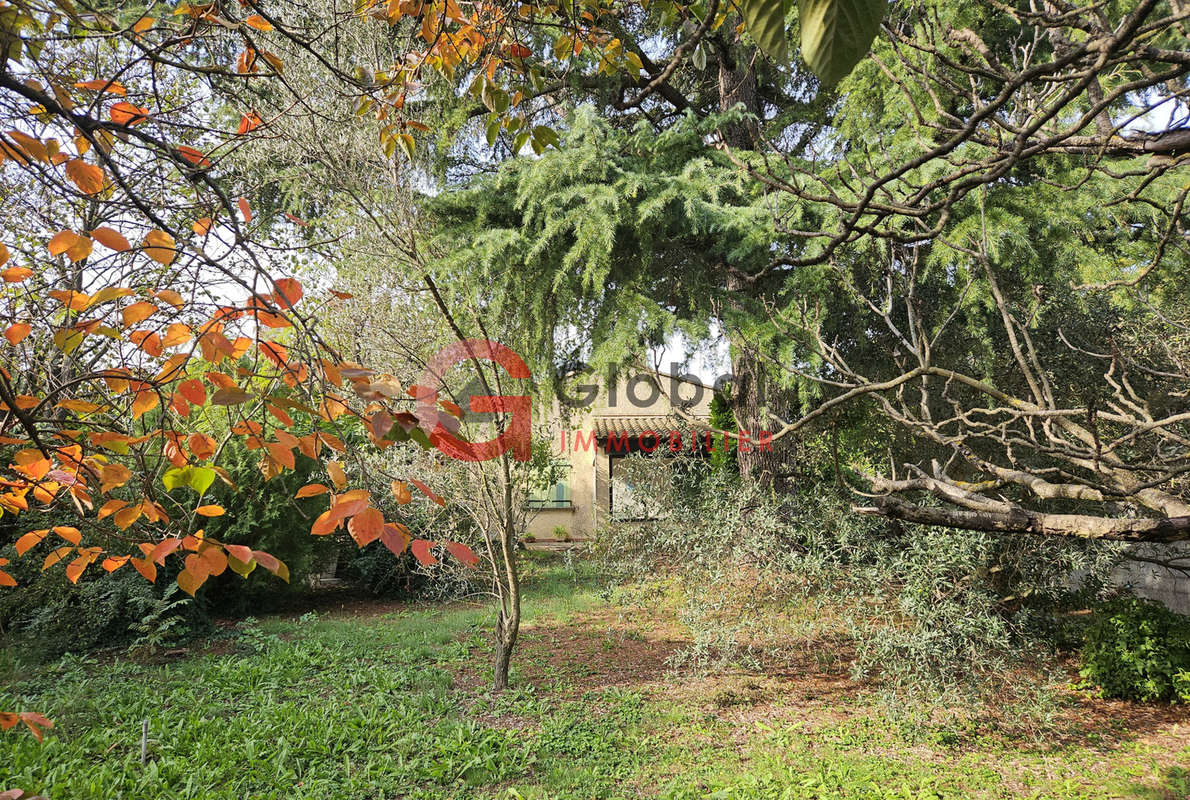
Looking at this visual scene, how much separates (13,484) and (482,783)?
10.1 feet

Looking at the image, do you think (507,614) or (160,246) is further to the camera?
(507,614)

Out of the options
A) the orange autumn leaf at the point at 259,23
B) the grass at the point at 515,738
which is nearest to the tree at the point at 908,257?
the grass at the point at 515,738

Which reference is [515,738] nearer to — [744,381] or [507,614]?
[507,614]

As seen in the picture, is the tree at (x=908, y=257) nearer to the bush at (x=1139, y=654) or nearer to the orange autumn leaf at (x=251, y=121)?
the bush at (x=1139, y=654)

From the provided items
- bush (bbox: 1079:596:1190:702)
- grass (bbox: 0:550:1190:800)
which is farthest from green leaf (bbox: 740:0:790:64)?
bush (bbox: 1079:596:1190:702)

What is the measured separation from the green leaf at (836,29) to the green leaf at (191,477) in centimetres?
112

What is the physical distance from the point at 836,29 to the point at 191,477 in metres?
1.20

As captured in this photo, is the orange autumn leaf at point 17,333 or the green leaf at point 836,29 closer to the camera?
the green leaf at point 836,29

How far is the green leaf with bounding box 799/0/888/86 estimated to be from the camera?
1.56 ft

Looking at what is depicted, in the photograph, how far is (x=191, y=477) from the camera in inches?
45.1

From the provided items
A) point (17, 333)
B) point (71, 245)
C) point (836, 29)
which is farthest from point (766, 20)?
point (17, 333)

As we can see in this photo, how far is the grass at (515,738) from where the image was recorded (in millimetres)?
3611

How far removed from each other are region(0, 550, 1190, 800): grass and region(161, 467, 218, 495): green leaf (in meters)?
3.07

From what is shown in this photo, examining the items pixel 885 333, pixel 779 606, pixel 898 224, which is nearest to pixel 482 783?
pixel 779 606
